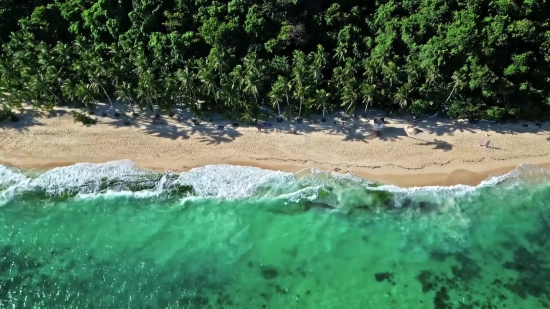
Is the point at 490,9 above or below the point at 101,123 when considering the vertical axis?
above

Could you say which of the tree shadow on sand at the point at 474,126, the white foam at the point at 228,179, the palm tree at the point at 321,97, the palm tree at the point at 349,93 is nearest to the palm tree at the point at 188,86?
the white foam at the point at 228,179

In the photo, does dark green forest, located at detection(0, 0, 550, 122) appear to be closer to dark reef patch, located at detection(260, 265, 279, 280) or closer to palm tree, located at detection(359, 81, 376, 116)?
palm tree, located at detection(359, 81, 376, 116)

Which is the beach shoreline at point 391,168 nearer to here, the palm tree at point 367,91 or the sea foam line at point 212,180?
the sea foam line at point 212,180

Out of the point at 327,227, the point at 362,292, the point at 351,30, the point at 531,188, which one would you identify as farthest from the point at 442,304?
the point at 351,30

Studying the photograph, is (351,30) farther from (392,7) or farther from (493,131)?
(493,131)

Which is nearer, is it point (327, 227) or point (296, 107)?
point (327, 227)

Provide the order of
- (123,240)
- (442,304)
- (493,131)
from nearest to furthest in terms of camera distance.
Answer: (442,304) → (123,240) → (493,131)
